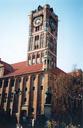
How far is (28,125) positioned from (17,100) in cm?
761

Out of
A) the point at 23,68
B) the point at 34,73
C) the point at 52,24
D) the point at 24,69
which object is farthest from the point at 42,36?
the point at 34,73

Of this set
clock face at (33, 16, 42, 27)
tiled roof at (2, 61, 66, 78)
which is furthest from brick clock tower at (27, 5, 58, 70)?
tiled roof at (2, 61, 66, 78)

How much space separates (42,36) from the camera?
183 ft

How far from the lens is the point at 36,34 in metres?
57.2

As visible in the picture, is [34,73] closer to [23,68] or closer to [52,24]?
[23,68]

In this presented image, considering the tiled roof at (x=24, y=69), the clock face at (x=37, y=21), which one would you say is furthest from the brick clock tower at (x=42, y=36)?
the tiled roof at (x=24, y=69)

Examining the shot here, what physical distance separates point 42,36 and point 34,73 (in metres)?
13.0

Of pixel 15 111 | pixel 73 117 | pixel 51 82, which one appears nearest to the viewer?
pixel 73 117

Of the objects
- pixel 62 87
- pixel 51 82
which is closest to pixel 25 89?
pixel 51 82

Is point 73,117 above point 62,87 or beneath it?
beneath

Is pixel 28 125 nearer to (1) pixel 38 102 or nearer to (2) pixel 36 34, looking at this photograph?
(1) pixel 38 102

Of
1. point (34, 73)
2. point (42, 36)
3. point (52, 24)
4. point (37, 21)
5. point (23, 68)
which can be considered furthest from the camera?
point (52, 24)

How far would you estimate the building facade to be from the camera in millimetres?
43344

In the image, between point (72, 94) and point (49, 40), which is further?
point (49, 40)
